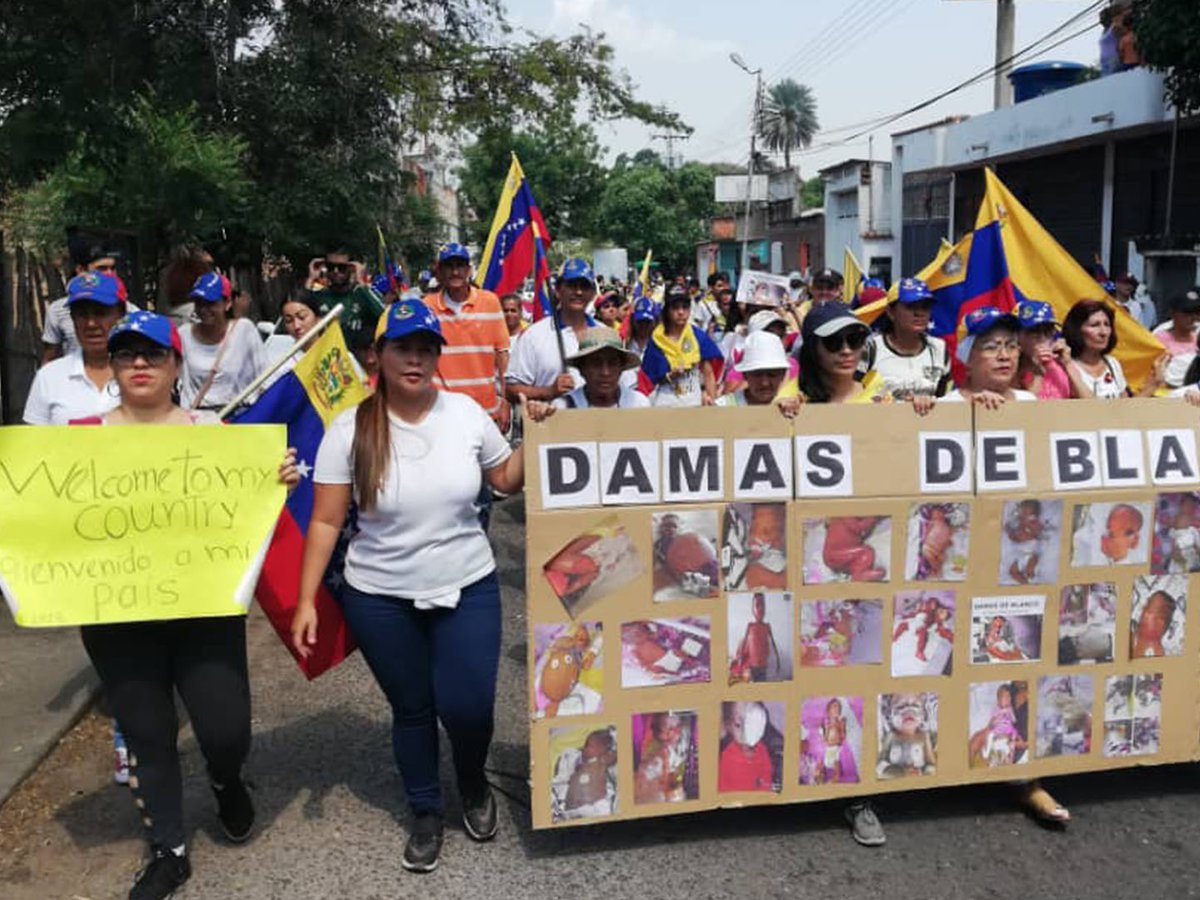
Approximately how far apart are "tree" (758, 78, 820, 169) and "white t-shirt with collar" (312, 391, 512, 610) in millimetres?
75038

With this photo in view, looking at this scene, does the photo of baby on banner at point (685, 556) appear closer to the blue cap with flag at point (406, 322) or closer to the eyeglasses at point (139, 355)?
the blue cap with flag at point (406, 322)

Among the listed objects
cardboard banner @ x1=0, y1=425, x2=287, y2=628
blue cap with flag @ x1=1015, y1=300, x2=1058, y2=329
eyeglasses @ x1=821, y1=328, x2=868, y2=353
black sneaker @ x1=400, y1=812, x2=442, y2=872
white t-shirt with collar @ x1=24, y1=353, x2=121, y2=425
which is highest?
blue cap with flag @ x1=1015, y1=300, x2=1058, y2=329

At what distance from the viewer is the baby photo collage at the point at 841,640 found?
3.66 meters

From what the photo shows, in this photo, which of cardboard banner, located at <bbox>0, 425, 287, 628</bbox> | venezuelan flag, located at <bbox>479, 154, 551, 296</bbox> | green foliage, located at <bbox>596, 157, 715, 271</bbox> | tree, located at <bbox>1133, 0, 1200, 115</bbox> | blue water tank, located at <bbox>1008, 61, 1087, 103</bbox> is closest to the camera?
cardboard banner, located at <bbox>0, 425, 287, 628</bbox>

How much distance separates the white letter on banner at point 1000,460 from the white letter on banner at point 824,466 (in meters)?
0.46

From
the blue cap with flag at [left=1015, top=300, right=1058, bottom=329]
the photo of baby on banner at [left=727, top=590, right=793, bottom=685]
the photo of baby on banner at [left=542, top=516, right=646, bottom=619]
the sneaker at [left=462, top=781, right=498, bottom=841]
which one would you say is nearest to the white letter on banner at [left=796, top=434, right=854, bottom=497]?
the photo of baby on banner at [left=727, top=590, right=793, bottom=685]

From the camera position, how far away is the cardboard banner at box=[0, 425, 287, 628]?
10.8ft

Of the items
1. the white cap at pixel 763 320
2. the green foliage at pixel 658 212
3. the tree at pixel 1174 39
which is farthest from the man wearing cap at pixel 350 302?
the green foliage at pixel 658 212

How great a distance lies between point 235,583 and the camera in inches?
135

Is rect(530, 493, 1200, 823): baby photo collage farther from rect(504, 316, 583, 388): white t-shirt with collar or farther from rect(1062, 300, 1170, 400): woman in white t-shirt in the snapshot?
rect(504, 316, 583, 388): white t-shirt with collar

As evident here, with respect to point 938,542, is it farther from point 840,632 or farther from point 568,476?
point 568,476

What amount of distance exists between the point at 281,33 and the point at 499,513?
859cm

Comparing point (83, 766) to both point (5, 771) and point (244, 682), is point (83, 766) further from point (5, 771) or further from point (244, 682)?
point (244, 682)

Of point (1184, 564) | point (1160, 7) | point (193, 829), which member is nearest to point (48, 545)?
point (193, 829)
